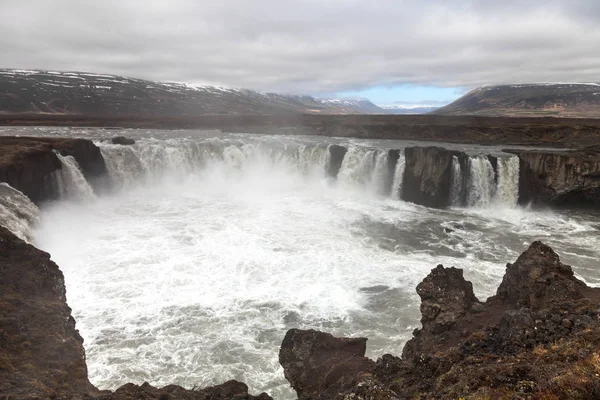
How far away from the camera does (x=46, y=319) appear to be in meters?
7.66

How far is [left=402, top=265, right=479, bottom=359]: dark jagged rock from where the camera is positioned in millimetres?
8691

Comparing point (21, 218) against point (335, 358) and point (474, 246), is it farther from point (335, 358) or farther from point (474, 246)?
point (474, 246)

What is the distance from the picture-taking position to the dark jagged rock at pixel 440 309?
8.69 m

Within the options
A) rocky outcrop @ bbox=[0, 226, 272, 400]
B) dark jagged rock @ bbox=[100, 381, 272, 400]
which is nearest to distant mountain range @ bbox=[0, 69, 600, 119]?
rocky outcrop @ bbox=[0, 226, 272, 400]

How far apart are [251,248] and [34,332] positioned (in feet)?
43.2

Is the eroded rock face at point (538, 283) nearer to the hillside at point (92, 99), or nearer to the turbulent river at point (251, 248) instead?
the turbulent river at point (251, 248)


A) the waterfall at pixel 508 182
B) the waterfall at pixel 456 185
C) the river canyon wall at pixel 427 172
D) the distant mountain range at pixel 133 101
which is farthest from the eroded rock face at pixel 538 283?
the distant mountain range at pixel 133 101

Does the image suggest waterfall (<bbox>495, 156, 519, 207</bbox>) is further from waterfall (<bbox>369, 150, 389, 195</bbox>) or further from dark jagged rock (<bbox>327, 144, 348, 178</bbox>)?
dark jagged rock (<bbox>327, 144, 348, 178</bbox>)

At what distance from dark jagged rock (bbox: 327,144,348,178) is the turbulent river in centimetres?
72

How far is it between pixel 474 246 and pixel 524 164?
13575mm

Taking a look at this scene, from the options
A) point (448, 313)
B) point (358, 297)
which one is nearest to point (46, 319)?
point (448, 313)

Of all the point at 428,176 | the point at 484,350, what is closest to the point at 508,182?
the point at 428,176

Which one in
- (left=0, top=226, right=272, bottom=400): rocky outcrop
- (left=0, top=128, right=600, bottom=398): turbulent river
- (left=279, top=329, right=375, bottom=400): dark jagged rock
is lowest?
(left=0, top=128, right=600, bottom=398): turbulent river

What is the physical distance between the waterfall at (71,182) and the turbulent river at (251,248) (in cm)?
13
